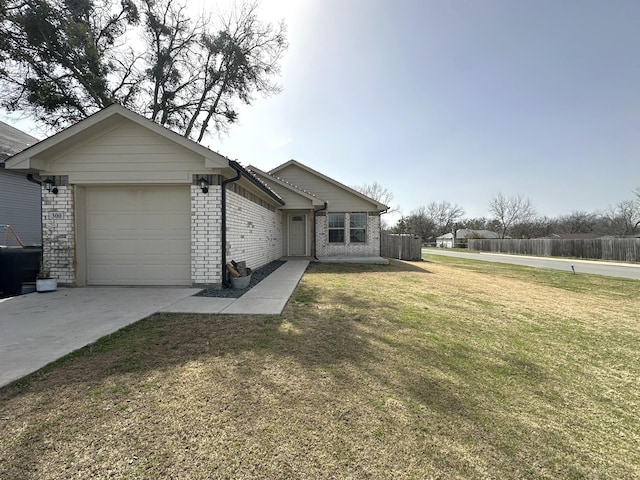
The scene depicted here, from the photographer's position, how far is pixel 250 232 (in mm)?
9195

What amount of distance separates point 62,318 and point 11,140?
45.8ft

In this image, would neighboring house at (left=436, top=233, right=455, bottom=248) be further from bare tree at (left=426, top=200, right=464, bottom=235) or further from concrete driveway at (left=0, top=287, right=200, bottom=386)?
concrete driveway at (left=0, top=287, right=200, bottom=386)

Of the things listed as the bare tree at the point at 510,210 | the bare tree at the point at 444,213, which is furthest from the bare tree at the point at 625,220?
the bare tree at the point at 444,213

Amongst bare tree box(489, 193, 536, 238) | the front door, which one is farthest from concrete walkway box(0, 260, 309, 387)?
bare tree box(489, 193, 536, 238)

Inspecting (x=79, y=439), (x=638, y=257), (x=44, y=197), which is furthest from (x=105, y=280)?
(x=638, y=257)

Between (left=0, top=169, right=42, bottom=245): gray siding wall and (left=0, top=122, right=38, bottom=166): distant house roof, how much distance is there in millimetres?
873

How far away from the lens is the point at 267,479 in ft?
5.27

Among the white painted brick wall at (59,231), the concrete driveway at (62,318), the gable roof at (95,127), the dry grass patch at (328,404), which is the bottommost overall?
the dry grass patch at (328,404)

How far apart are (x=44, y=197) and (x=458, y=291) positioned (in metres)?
10.9

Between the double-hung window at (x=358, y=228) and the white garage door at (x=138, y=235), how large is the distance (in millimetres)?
10013

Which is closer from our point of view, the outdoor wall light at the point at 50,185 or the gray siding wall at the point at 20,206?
the outdoor wall light at the point at 50,185

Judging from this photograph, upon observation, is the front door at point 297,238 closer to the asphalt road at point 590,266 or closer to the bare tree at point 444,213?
the asphalt road at point 590,266

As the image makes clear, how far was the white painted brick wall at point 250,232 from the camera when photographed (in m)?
7.40

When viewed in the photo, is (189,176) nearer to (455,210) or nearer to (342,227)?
(342,227)
